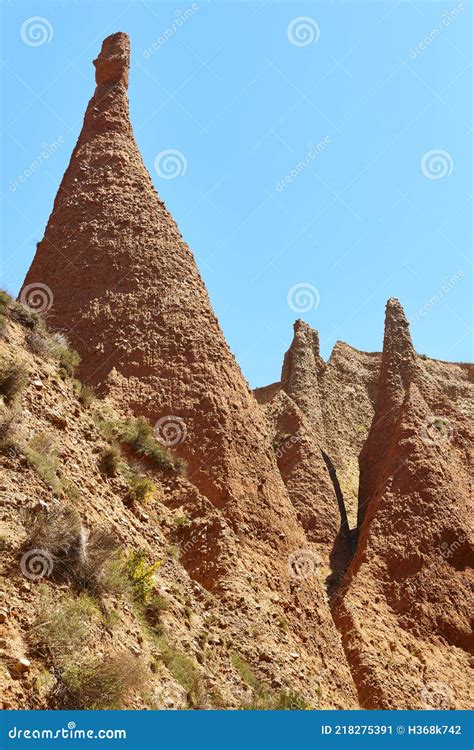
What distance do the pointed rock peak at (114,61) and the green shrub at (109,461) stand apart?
1440 cm

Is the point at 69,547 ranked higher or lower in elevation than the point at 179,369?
lower

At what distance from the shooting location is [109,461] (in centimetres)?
1320

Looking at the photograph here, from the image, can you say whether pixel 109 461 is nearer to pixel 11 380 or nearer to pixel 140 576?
pixel 140 576

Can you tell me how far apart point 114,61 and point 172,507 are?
15403 millimetres

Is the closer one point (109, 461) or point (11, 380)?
point (11, 380)

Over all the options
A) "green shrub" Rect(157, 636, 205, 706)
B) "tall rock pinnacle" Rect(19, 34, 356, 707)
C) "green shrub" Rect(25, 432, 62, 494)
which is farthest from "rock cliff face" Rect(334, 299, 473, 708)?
"green shrub" Rect(25, 432, 62, 494)

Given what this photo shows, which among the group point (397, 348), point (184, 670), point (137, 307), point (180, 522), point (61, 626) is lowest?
point (61, 626)

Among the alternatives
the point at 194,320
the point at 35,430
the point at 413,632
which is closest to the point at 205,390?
the point at 194,320

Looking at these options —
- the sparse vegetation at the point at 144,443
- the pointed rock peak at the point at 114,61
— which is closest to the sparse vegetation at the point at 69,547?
the sparse vegetation at the point at 144,443

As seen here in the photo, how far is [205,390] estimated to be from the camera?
57.0ft

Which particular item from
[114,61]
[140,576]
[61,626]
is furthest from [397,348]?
[61,626]

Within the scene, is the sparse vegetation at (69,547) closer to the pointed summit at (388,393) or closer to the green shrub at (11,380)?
the green shrub at (11,380)

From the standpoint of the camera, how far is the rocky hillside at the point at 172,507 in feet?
30.7

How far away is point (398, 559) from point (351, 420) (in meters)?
15.5
